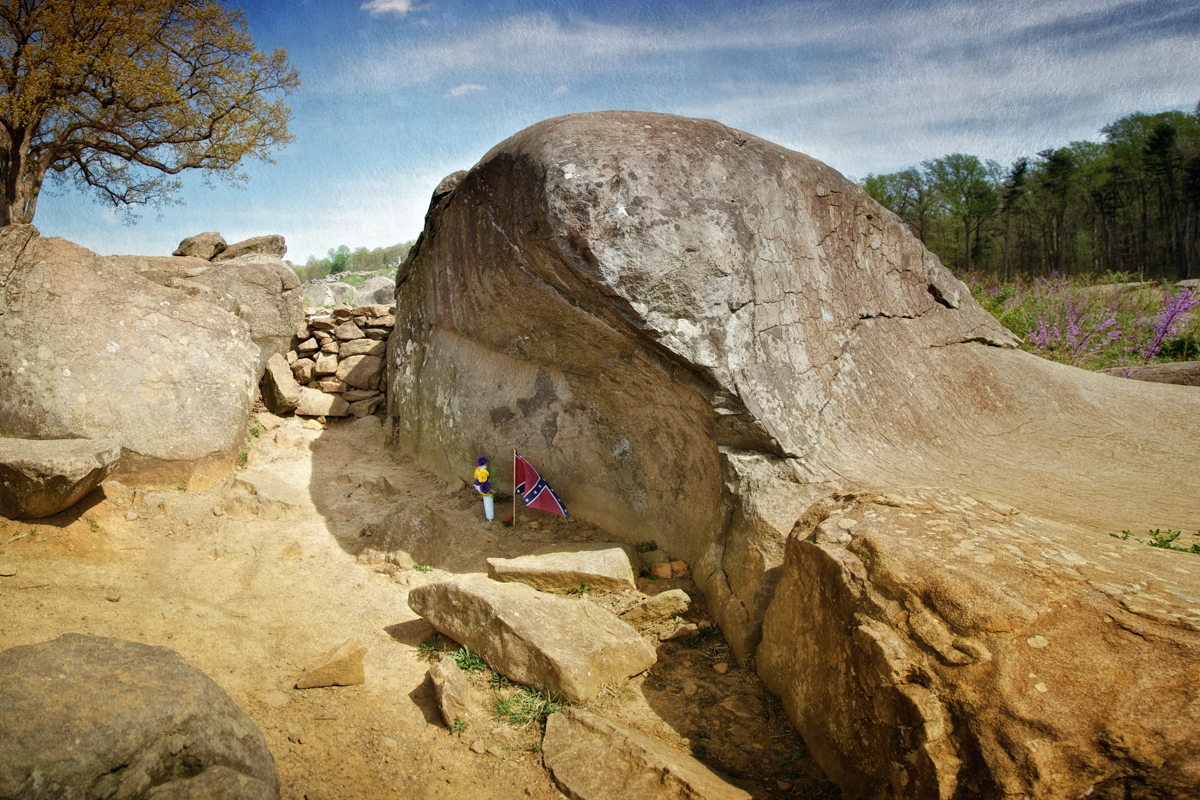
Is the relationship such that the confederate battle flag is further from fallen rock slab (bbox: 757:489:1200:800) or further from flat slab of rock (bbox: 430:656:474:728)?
fallen rock slab (bbox: 757:489:1200:800)

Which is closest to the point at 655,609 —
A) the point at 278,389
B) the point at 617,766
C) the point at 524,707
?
the point at 524,707

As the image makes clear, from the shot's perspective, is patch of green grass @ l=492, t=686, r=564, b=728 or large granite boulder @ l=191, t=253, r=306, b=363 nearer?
patch of green grass @ l=492, t=686, r=564, b=728

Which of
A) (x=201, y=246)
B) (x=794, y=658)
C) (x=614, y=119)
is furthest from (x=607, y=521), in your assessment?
(x=201, y=246)

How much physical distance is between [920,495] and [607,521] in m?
1.87

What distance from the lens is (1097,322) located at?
7.59 metres

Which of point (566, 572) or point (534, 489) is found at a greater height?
point (534, 489)

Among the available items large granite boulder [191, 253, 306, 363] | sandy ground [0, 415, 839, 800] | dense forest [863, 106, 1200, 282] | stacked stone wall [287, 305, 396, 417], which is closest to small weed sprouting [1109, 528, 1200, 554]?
sandy ground [0, 415, 839, 800]

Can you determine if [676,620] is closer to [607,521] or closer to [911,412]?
[607,521]

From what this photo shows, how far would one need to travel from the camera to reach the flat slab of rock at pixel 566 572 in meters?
3.26

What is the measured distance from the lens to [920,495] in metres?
2.49

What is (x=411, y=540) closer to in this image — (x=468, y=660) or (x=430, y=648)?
(x=430, y=648)

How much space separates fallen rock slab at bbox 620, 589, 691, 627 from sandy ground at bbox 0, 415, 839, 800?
6 cm

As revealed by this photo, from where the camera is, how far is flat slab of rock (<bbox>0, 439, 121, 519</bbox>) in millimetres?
3184

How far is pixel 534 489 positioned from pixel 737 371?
1525 millimetres
